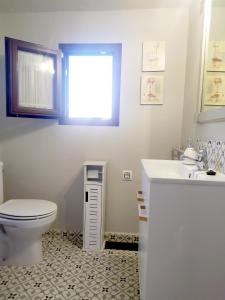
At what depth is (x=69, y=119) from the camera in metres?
2.06

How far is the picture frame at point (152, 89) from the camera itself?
6.35 ft

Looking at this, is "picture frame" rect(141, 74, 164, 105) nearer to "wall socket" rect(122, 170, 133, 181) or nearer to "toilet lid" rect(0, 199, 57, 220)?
"wall socket" rect(122, 170, 133, 181)

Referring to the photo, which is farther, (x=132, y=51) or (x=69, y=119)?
(x=69, y=119)

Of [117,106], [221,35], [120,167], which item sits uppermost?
[221,35]

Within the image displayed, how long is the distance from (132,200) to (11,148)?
4.28 feet

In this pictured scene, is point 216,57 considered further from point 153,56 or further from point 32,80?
point 32,80

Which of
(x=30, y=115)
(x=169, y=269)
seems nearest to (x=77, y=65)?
(x=30, y=115)

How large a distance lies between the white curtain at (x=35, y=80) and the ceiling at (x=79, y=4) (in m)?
0.46

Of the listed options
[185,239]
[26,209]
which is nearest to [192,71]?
[185,239]

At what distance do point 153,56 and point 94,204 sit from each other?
143cm

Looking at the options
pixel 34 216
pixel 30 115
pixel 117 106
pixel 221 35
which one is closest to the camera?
pixel 221 35

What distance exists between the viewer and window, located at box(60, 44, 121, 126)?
1.99 meters

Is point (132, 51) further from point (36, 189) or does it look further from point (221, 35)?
point (36, 189)

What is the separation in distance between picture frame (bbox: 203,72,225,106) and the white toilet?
1.42 meters
